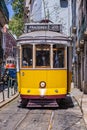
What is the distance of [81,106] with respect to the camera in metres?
20.0

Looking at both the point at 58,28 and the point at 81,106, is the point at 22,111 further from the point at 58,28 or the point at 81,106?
the point at 58,28

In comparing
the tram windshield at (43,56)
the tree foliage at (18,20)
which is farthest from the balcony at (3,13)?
the tram windshield at (43,56)

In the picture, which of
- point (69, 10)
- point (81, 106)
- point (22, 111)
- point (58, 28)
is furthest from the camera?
point (69, 10)

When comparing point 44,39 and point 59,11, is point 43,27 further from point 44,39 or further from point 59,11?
point 59,11

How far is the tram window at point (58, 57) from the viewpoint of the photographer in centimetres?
1953

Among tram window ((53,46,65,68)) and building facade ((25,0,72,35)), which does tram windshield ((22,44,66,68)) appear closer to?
tram window ((53,46,65,68))

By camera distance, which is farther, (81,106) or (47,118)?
(81,106)

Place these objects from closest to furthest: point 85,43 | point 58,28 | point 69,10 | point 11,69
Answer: point 58,28 → point 85,43 → point 11,69 → point 69,10

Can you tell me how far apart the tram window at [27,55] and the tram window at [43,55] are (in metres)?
0.30

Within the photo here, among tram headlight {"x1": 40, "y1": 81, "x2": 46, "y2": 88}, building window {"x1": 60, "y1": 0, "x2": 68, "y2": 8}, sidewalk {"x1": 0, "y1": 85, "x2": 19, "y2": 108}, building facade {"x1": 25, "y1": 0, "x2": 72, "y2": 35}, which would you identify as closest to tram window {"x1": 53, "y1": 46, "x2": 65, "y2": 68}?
tram headlight {"x1": 40, "y1": 81, "x2": 46, "y2": 88}

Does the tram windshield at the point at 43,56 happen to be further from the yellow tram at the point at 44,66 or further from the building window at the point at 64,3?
the building window at the point at 64,3

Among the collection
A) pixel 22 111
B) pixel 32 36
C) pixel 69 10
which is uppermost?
pixel 69 10

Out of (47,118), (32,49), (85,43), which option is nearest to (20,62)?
(32,49)

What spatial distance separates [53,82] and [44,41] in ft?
5.56
